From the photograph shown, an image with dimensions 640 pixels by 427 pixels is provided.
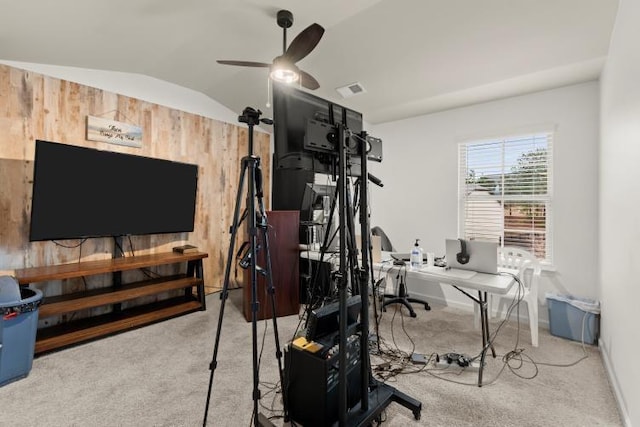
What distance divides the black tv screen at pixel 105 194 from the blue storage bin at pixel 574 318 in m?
4.07

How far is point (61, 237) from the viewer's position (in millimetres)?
2682

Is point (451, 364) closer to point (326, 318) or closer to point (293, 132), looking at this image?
point (326, 318)

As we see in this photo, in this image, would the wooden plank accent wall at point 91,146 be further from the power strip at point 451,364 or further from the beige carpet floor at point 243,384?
the power strip at point 451,364

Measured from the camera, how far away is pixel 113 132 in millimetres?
3240

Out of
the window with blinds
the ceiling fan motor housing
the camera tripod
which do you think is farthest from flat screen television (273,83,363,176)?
the window with blinds

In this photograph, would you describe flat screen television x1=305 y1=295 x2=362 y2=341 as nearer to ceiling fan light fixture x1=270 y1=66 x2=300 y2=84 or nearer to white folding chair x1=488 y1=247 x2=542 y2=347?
white folding chair x1=488 y1=247 x2=542 y2=347

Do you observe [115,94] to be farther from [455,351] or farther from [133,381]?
[455,351]

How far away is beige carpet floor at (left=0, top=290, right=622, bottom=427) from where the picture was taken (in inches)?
68.9

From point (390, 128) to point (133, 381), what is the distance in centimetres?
415

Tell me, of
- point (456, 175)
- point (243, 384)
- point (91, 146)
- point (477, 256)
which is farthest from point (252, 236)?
point (456, 175)

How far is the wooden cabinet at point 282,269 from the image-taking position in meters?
3.23

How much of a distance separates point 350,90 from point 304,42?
1.46 metres

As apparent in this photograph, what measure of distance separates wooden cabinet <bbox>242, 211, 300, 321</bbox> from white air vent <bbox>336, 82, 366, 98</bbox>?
156cm

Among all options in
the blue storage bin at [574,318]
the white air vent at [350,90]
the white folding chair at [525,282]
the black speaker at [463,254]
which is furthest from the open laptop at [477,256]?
the white air vent at [350,90]
